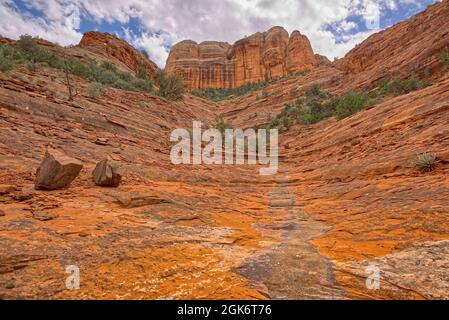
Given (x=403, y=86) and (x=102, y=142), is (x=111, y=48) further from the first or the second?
(x=403, y=86)

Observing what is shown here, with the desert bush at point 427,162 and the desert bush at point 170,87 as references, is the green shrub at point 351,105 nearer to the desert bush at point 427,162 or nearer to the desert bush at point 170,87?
the desert bush at point 427,162

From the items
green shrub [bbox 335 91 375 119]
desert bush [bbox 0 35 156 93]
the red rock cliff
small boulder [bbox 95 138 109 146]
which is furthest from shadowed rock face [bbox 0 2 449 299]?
the red rock cliff

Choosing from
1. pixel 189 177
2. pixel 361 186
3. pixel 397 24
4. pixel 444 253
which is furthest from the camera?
pixel 397 24

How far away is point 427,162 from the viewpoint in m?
6.61

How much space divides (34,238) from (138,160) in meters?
6.39

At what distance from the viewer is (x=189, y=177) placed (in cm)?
948

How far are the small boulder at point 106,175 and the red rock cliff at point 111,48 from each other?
122 ft

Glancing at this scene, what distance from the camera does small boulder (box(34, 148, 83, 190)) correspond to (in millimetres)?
5855

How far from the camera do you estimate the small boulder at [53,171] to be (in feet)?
19.2

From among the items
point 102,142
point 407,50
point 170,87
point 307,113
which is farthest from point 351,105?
point 170,87

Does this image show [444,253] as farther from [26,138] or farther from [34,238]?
[26,138]

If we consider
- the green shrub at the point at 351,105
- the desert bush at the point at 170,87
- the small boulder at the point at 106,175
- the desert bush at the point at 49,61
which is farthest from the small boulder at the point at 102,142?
the desert bush at the point at 170,87

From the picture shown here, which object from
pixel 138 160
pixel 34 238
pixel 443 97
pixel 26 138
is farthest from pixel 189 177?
pixel 443 97

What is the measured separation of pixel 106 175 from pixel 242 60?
76350 millimetres
